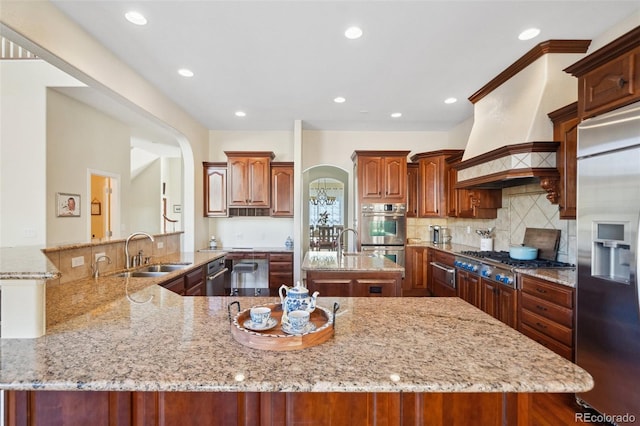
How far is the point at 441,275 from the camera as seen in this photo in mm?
4207

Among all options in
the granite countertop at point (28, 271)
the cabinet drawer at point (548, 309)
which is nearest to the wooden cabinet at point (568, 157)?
the cabinet drawer at point (548, 309)

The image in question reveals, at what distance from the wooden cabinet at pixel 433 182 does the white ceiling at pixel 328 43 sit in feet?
2.97

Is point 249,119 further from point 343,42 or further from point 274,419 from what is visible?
point 274,419

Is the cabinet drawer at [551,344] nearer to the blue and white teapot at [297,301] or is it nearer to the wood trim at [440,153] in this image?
the blue and white teapot at [297,301]

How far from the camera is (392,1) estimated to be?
209 centimetres

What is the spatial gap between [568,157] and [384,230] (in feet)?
8.69

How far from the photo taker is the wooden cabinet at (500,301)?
8.91 ft

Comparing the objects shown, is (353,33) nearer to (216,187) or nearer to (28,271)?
(28,271)

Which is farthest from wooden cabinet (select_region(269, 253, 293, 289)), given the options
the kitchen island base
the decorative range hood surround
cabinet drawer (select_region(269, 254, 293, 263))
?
the kitchen island base

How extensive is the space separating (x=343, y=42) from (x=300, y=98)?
1361 mm

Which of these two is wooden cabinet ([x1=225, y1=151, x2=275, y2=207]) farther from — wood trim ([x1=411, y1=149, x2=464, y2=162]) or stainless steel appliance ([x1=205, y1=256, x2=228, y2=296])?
wood trim ([x1=411, y1=149, x2=464, y2=162])

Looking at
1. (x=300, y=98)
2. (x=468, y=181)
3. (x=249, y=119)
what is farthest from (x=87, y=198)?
(x=468, y=181)

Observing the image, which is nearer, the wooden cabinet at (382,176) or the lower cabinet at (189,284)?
the lower cabinet at (189,284)

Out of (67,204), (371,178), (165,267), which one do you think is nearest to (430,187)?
(371,178)
